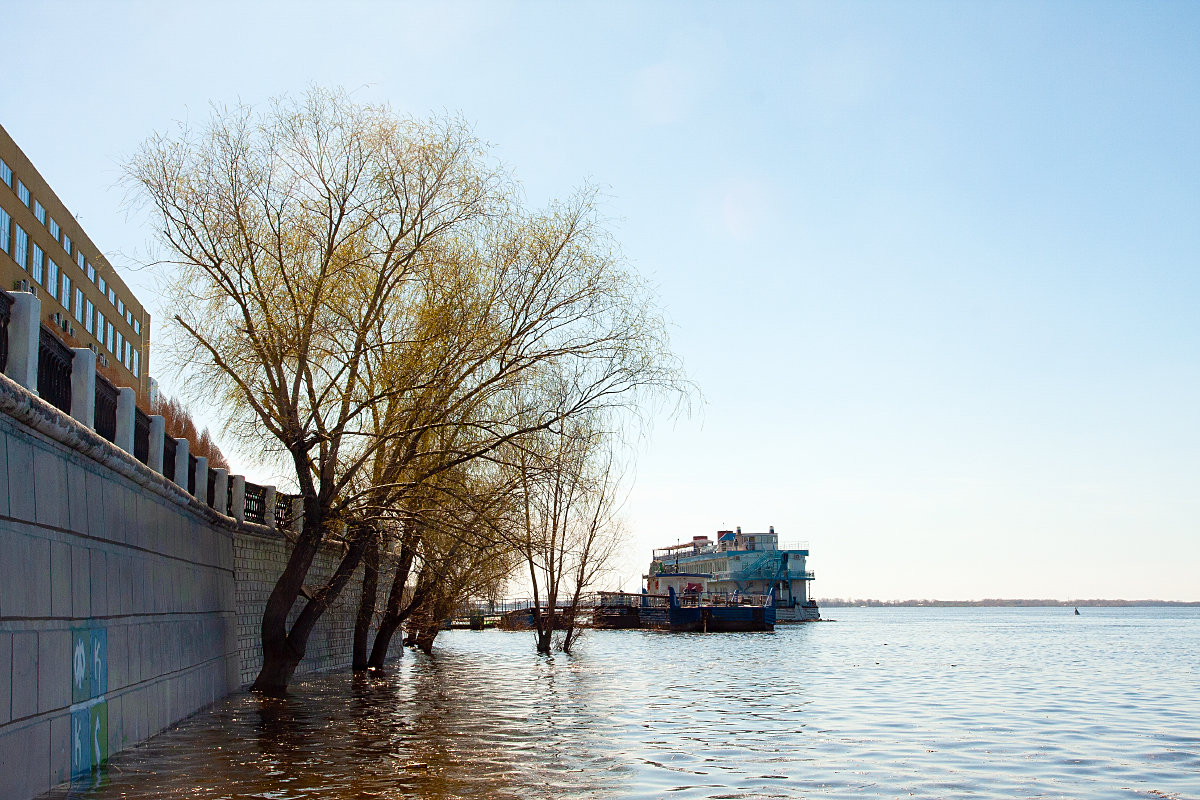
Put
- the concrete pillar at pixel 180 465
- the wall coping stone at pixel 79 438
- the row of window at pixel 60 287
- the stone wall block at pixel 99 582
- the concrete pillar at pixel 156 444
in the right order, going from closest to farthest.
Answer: the wall coping stone at pixel 79 438 → the stone wall block at pixel 99 582 → the concrete pillar at pixel 156 444 → the concrete pillar at pixel 180 465 → the row of window at pixel 60 287

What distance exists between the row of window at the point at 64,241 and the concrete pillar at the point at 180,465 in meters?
27.6

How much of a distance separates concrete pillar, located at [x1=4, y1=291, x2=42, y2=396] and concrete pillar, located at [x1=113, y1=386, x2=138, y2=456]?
3.51 m

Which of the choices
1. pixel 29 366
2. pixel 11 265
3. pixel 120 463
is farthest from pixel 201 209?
pixel 11 265

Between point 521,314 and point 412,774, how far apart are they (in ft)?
30.2

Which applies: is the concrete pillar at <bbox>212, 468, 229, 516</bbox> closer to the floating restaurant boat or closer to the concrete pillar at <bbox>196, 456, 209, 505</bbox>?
the concrete pillar at <bbox>196, 456, 209, 505</bbox>

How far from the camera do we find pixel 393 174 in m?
19.1

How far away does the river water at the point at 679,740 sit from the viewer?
11875 millimetres

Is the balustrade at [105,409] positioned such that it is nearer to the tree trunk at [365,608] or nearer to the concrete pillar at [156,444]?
the concrete pillar at [156,444]

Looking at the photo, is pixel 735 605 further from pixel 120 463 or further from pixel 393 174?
pixel 120 463

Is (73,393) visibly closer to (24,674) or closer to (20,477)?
(20,477)

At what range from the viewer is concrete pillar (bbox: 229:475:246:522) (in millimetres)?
20625

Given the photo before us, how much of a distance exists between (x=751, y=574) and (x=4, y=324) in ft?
289

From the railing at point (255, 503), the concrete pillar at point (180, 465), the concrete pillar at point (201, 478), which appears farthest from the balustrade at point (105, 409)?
the railing at point (255, 503)

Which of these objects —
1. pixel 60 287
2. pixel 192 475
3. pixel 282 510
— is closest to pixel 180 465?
pixel 192 475
